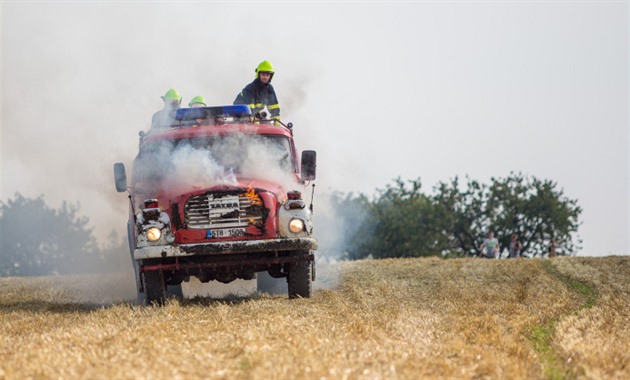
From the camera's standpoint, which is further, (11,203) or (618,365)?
(11,203)

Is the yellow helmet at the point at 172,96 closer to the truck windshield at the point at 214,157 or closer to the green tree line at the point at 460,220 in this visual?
the truck windshield at the point at 214,157

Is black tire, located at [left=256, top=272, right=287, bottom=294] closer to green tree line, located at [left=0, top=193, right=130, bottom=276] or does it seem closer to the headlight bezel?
the headlight bezel

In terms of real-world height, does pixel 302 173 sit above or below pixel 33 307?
above

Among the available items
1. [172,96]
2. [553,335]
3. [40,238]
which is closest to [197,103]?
[172,96]

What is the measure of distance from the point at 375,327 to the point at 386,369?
3.00 meters

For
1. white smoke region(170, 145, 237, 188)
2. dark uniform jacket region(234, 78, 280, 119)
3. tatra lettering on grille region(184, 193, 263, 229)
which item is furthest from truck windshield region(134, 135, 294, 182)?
dark uniform jacket region(234, 78, 280, 119)

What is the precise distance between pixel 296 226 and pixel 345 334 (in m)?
4.59

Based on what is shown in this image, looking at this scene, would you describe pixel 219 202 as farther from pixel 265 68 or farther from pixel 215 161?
pixel 265 68

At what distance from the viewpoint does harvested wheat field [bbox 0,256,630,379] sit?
797 centimetres

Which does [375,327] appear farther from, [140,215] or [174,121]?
[174,121]

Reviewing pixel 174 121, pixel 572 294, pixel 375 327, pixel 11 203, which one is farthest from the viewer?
pixel 11 203

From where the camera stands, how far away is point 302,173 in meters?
15.8

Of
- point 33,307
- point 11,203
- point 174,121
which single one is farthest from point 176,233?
point 11,203

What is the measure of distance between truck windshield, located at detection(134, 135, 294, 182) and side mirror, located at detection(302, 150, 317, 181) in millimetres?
313
